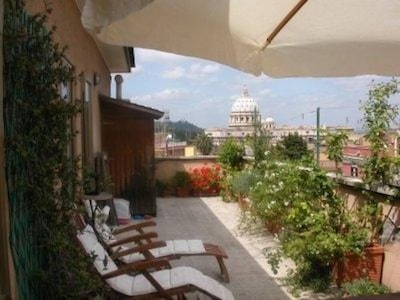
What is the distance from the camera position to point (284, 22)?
2.82m

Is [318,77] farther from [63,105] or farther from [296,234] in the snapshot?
[296,234]

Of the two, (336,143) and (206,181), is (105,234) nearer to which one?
(336,143)

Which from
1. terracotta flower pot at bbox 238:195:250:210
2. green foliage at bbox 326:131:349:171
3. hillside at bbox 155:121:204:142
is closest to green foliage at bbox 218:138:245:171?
terracotta flower pot at bbox 238:195:250:210

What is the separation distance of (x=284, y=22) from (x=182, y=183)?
10539 mm

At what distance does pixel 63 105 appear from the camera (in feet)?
8.31

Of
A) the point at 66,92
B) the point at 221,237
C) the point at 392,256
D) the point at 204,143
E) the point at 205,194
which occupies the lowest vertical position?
the point at 221,237

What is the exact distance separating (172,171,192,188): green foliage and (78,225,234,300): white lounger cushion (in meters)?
8.89

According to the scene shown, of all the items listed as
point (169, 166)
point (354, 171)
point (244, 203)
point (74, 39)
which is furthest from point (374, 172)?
point (169, 166)

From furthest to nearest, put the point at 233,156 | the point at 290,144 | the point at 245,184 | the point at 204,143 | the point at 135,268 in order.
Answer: the point at 204,143, the point at 233,156, the point at 290,144, the point at 245,184, the point at 135,268

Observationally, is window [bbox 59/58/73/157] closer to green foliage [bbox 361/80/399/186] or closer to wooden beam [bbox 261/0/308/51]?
wooden beam [bbox 261/0/308/51]

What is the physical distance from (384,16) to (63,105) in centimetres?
186

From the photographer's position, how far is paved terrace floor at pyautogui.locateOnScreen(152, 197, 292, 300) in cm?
537

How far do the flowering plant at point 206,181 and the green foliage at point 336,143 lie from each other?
7.59 meters

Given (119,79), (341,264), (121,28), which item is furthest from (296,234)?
(119,79)
